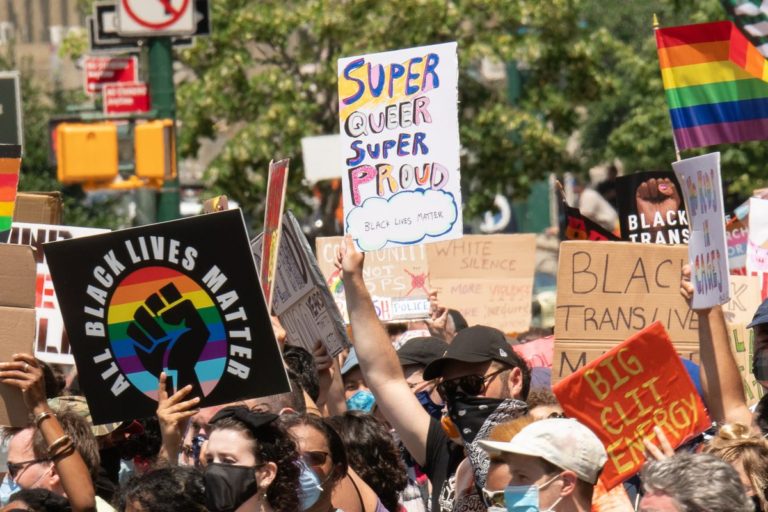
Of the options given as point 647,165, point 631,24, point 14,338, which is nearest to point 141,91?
point 14,338

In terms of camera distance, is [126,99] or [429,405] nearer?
[429,405]

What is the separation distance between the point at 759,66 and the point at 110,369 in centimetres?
432

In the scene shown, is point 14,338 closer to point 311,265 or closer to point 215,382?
point 215,382

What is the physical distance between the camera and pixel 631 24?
34.4 metres

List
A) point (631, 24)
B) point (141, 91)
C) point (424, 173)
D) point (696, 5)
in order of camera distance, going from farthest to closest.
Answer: point (631, 24) < point (696, 5) < point (141, 91) < point (424, 173)

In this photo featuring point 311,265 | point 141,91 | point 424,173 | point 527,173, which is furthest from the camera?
point 527,173

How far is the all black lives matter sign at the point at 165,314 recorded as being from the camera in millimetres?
5176

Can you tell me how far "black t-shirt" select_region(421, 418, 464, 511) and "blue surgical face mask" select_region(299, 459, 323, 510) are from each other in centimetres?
57

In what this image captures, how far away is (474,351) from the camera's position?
5.29m

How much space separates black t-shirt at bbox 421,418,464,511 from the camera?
5281 mm

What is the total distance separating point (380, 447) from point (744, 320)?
224cm

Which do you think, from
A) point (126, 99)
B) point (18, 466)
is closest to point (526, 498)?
point (18, 466)

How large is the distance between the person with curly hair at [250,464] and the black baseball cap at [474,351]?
2.52 ft

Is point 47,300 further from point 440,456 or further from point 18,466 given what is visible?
point 440,456
